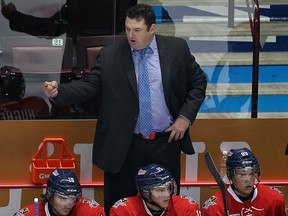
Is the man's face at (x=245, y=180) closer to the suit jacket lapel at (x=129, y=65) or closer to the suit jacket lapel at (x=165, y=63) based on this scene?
the suit jacket lapel at (x=165, y=63)

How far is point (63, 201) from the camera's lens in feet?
19.1

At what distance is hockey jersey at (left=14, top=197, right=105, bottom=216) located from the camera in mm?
5887

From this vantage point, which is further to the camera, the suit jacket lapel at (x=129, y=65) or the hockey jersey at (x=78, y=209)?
A: the suit jacket lapel at (x=129, y=65)

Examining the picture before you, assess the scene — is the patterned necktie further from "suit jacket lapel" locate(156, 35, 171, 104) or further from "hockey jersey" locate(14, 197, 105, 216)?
"hockey jersey" locate(14, 197, 105, 216)

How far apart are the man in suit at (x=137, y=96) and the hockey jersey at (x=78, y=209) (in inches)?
A: 9.4

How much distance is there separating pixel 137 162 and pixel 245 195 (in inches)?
27.4

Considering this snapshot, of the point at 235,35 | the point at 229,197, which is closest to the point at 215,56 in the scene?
the point at 235,35

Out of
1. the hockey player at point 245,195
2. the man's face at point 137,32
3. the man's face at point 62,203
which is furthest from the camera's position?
the hockey player at point 245,195

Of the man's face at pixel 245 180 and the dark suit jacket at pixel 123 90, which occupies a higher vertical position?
the dark suit jacket at pixel 123 90

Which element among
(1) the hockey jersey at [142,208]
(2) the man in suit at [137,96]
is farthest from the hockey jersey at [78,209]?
(2) the man in suit at [137,96]

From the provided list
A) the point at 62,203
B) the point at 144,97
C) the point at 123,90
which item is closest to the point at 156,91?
the point at 144,97

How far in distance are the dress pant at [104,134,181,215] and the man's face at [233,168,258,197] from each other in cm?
38

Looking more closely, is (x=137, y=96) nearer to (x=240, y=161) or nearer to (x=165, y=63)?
(x=165, y=63)

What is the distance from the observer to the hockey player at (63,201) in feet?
19.1
